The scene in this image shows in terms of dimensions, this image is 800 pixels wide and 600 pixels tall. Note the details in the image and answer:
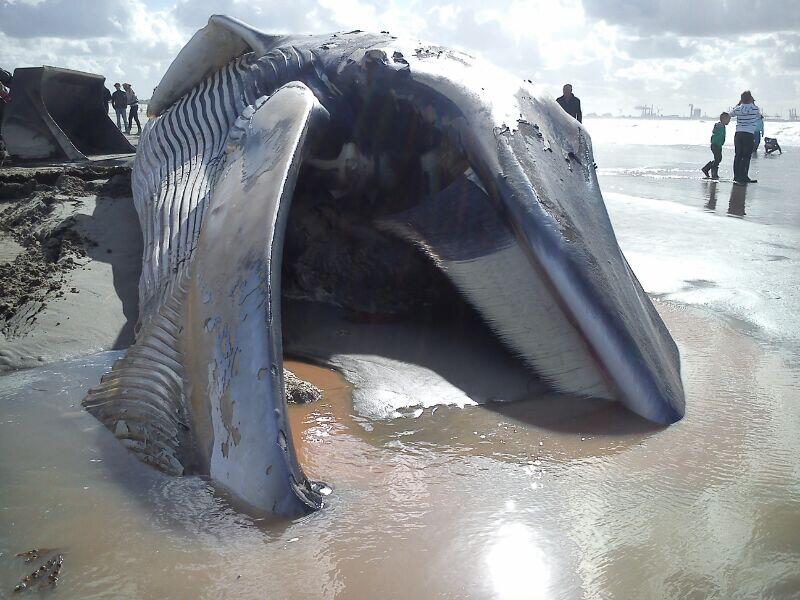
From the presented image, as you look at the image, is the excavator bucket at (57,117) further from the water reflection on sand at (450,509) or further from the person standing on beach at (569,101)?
the person standing on beach at (569,101)

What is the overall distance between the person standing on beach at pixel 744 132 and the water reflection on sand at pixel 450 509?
1128cm

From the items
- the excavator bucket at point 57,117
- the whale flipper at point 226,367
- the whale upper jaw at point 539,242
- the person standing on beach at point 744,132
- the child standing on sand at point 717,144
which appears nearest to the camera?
the whale flipper at point 226,367

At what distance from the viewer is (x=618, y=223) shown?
811 cm

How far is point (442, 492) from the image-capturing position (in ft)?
8.50

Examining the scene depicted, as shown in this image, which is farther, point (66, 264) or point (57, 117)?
point (57, 117)

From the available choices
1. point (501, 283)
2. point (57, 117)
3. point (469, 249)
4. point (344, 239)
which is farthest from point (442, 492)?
point (57, 117)

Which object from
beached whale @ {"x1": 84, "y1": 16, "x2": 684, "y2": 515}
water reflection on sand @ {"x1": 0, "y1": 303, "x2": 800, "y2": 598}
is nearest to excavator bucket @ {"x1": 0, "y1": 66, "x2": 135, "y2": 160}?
beached whale @ {"x1": 84, "y1": 16, "x2": 684, "y2": 515}

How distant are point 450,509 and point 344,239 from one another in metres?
2.49

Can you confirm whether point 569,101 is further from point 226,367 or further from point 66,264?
point 226,367

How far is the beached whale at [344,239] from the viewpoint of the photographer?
258 cm

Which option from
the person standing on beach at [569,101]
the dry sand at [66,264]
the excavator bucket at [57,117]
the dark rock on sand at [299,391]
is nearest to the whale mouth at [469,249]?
the dark rock on sand at [299,391]

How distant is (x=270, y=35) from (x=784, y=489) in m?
4.28

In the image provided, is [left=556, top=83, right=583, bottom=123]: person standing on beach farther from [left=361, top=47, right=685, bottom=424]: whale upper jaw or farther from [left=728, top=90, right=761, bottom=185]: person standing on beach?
[left=361, top=47, right=685, bottom=424]: whale upper jaw

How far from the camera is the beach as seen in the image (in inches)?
83.8
